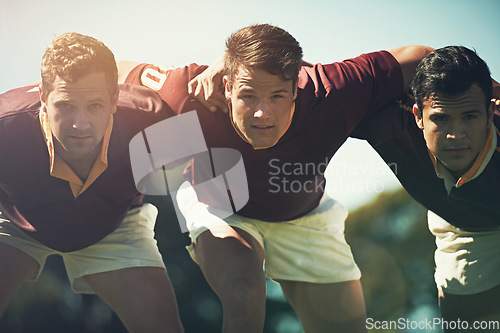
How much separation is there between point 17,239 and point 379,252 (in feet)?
17.6

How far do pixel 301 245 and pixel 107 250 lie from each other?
3.11ft

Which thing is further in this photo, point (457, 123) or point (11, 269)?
point (11, 269)

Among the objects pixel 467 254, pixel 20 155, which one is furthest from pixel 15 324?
pixel 467 254

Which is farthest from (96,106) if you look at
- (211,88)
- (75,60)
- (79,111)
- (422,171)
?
(422,171)

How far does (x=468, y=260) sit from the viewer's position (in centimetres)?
341

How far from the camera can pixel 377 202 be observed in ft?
26.7

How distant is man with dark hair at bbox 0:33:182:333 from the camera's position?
2871 millimetres

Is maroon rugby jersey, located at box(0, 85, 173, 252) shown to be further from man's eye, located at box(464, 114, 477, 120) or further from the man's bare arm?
man's eye, located at box(464, 114, 477, 120)

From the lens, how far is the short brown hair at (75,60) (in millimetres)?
2873

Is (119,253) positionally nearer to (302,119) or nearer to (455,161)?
(302,119)

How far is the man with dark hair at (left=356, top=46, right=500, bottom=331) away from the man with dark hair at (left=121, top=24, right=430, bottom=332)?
0.15 metres

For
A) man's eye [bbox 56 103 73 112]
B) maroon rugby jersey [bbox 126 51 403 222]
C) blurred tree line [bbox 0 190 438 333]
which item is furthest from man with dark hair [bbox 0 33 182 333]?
blurred tree line [bbox 0 190 438 333]

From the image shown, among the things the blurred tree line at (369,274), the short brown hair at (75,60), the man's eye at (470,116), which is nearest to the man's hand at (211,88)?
the short brown hair at (75,60)

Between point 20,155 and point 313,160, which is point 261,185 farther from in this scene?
point 20,155
